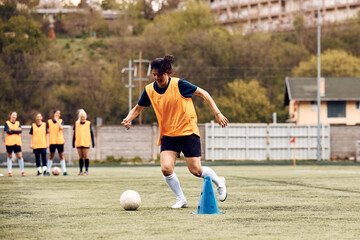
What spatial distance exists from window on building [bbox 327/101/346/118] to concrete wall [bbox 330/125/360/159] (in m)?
18.2

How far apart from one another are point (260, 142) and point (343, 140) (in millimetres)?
5151

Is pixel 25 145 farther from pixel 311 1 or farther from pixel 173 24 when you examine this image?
pixel 311 1

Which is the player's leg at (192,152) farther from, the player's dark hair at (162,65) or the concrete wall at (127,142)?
Answer: the concrete wall at (127,142)

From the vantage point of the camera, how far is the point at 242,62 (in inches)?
3356

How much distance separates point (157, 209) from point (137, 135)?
106 ft

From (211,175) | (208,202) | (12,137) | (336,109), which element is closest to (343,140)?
(336,109)

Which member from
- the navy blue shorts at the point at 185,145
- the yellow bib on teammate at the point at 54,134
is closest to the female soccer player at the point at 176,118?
the navy blue shorts at the point at 185,145

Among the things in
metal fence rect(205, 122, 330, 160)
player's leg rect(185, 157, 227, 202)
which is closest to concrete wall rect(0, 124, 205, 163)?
metal fence rect(205, 122, 330, 160)

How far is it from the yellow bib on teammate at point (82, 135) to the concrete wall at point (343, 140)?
24.0 m

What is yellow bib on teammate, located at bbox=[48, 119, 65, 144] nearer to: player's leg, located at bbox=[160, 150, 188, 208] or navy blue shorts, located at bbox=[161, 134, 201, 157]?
player's leg, located at bbox=[160, 150, 188, 208]

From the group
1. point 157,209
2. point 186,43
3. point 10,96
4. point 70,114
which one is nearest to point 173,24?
point 186,43

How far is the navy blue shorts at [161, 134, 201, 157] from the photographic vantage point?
33.1 feet

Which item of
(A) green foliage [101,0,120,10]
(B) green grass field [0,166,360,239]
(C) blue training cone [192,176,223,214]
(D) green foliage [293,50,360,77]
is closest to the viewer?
(B) green grass field [0,166,360,239]

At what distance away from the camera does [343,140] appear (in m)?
42.8
